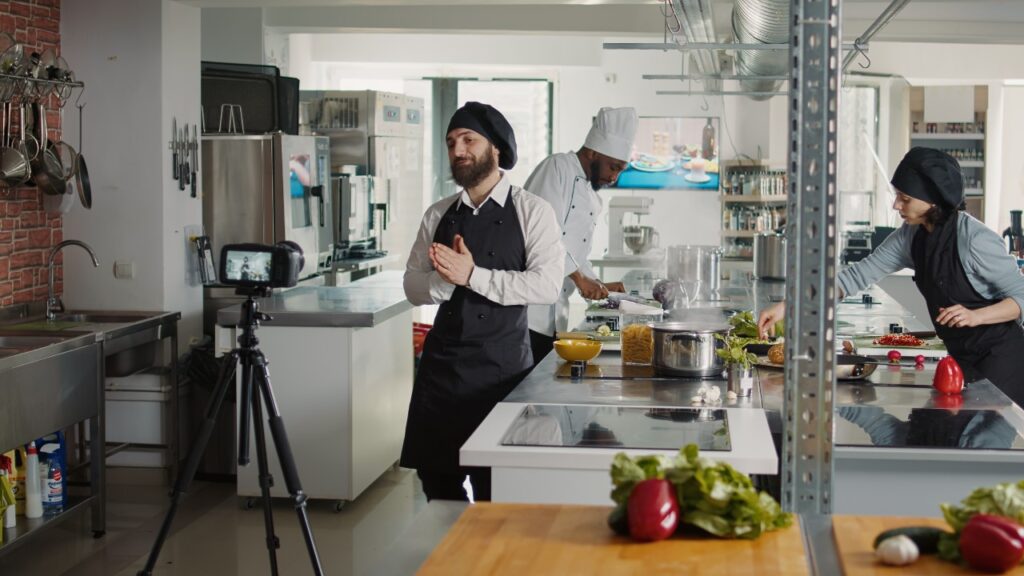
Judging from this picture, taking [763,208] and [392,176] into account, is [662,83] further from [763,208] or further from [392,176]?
[392,176]

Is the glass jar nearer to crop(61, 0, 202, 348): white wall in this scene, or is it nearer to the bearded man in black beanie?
the bearded man in black beanie

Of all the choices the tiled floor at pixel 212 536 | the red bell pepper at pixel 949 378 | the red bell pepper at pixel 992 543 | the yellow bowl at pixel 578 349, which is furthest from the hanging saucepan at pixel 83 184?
the red bell pepper at pixel 992 543

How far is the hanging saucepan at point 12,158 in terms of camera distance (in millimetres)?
5004

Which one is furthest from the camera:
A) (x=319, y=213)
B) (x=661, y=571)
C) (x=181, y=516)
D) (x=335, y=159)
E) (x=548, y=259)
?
(x=335, y=159)

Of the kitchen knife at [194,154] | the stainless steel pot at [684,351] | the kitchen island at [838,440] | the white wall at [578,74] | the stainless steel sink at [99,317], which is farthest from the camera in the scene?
the white wall at [578,74]

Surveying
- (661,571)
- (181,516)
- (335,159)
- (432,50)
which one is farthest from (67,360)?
(432,50)

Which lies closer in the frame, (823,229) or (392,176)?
(823,229)

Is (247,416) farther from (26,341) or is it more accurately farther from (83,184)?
(83,184)

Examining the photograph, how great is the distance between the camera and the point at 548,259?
145 inches

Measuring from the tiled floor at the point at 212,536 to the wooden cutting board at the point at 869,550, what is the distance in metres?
2.70

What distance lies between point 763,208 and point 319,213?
5.15m

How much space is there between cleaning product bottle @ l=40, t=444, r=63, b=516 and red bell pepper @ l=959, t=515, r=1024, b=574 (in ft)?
12.8

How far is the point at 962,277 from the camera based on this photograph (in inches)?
160

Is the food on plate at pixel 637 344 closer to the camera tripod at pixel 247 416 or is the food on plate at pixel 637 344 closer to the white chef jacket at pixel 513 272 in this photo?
the white chef jacket at pixel 513 272
